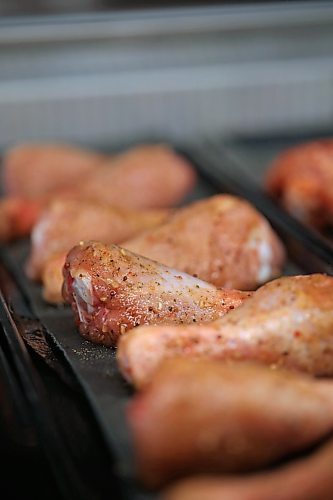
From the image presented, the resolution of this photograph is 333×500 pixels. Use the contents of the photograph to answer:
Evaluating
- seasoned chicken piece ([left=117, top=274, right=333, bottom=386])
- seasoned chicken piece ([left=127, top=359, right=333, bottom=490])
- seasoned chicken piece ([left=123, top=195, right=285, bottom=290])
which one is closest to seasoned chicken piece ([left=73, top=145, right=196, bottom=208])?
seasoned chicken piece ([left=123, top=195, right=285, bottom=290])

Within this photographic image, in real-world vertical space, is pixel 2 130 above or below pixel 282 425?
below

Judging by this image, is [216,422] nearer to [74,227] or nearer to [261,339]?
[261,339]

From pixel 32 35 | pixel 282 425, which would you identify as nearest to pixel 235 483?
pixel 282 425

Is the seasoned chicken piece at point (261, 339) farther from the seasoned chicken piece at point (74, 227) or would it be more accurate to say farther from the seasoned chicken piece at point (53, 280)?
the seasoned chicken piece at point (74, 227)

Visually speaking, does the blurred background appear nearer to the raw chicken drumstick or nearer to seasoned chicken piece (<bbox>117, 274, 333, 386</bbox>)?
the raw chicken drumstick

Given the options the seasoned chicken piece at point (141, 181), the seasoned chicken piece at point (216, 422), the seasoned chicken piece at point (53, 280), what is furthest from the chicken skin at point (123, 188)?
the seasoned chicken piece at point (216, 422)

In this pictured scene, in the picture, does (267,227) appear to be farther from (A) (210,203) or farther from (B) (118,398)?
(B) (118,398)
